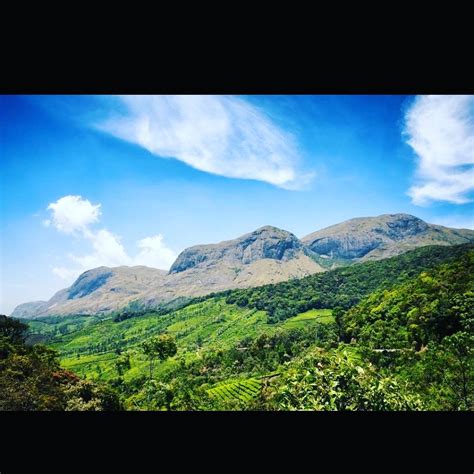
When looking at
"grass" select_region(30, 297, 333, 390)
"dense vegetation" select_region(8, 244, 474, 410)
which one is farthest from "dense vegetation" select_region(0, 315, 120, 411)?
"grass" select_region(30, 297, 333, 390)

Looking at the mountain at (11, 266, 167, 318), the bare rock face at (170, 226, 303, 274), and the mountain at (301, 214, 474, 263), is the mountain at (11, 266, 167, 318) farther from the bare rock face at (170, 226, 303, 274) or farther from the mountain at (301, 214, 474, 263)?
the mountain at (301, 214, 474, 263)

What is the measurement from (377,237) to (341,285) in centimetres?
5235

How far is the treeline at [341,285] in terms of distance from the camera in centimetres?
2858

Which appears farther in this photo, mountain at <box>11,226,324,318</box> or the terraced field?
mountain at <box>11,226,324,318</box>

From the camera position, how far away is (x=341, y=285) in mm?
33906

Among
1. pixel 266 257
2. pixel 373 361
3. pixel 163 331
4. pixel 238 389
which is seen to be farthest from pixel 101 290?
pixel 373 361

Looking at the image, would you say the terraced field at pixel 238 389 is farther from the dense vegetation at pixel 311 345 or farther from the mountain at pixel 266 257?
the mountain at pixel 266 257

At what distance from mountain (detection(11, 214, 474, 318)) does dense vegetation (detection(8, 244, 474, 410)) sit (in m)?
32.0

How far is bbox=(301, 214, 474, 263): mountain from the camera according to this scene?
68625mm

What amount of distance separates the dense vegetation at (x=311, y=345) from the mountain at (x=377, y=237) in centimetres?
3929

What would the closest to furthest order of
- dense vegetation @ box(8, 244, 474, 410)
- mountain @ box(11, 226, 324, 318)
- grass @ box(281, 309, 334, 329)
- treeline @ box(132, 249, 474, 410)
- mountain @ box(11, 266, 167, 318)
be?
treeline @ box(132, 249, 474, 410) → dense vegetation @ box(8, 244, 474, 410) → grass @ box(281, 309, 334, 329) → mountain @ box(11, 226, 324, 318) → mountain @ box(11, 266, 167, 318)

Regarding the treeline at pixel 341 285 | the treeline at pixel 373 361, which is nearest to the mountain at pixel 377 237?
the treeline at pixel 341 285

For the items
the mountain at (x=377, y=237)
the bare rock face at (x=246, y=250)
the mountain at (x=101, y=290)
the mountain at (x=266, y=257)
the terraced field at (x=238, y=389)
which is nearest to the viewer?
the terraced field at (x=238, y=389)
